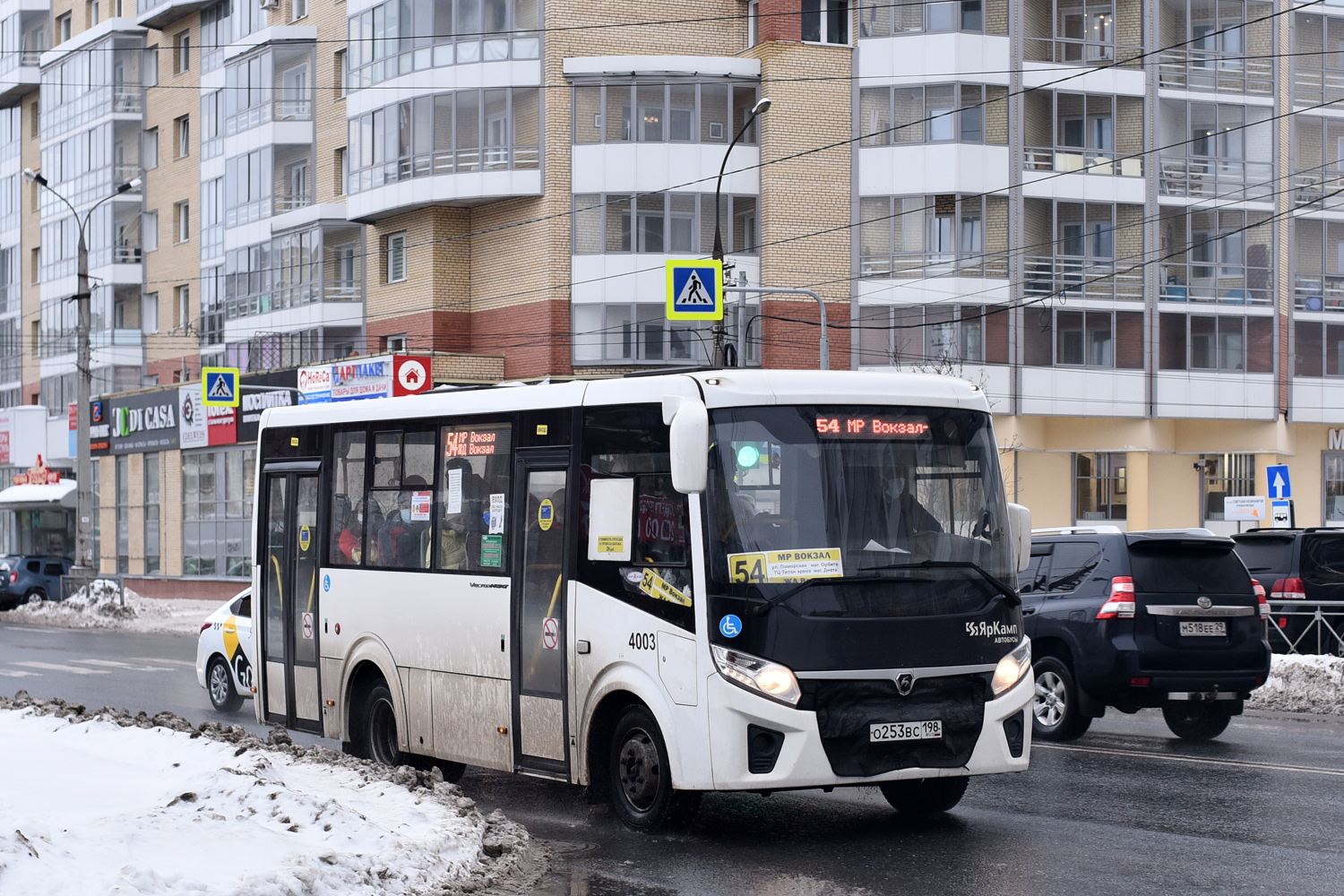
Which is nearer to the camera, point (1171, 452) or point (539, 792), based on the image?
point (539, 792)

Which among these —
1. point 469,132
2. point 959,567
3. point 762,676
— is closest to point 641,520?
point 762,676

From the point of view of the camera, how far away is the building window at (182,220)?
58.7 meters

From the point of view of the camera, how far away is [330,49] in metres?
49.7

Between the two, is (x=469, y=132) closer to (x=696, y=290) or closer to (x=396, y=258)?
(x=396, y=258)

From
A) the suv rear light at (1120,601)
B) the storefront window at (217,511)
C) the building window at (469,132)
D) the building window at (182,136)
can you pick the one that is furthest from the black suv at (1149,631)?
the building window at (182,136)

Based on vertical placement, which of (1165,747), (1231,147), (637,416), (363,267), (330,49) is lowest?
(1165,747)

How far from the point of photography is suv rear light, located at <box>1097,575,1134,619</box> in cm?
1425

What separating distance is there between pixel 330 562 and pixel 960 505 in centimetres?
543

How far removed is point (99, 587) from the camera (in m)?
41.3

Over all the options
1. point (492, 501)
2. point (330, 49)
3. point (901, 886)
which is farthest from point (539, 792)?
point (330, 49)

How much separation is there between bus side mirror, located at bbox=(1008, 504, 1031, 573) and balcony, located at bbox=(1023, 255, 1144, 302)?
34.0m

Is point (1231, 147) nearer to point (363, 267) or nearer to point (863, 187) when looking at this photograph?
point (863, 187)

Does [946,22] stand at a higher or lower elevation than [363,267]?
higher

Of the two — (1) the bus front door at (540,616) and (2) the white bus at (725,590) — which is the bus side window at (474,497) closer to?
(2) the white bus at (725,590)
